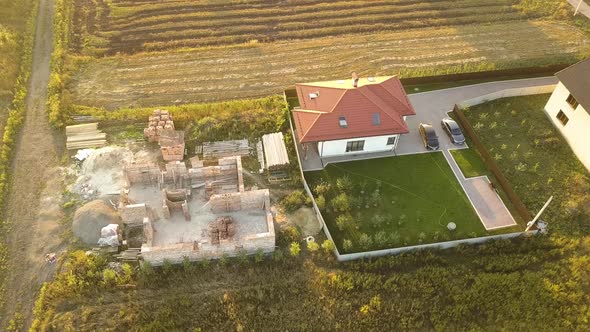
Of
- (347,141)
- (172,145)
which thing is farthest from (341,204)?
(172,145)

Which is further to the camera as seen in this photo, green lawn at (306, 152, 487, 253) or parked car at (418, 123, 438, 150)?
parked car at (418, 123, 438, 150)

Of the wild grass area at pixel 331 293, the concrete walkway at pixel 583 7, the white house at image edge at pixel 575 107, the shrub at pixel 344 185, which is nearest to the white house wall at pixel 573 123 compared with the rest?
the white house at image edge at pixel 575 107

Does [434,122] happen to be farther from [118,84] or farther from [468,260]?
[118,84]

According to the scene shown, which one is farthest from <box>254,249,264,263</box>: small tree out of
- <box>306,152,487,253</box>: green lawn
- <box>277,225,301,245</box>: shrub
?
<box>306,152,487,253</box>: green lawn

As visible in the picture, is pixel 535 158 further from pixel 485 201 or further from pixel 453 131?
pixel 485 201

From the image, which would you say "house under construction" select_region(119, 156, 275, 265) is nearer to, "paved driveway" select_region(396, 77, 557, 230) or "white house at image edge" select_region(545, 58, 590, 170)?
"paved driveway" select_region(396, 77, 557, 230)

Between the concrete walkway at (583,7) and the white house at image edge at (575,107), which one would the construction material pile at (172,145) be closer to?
the white house at image edge at (575,107)

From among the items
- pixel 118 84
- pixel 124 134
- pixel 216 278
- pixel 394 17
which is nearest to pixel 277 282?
pixel 216 278
